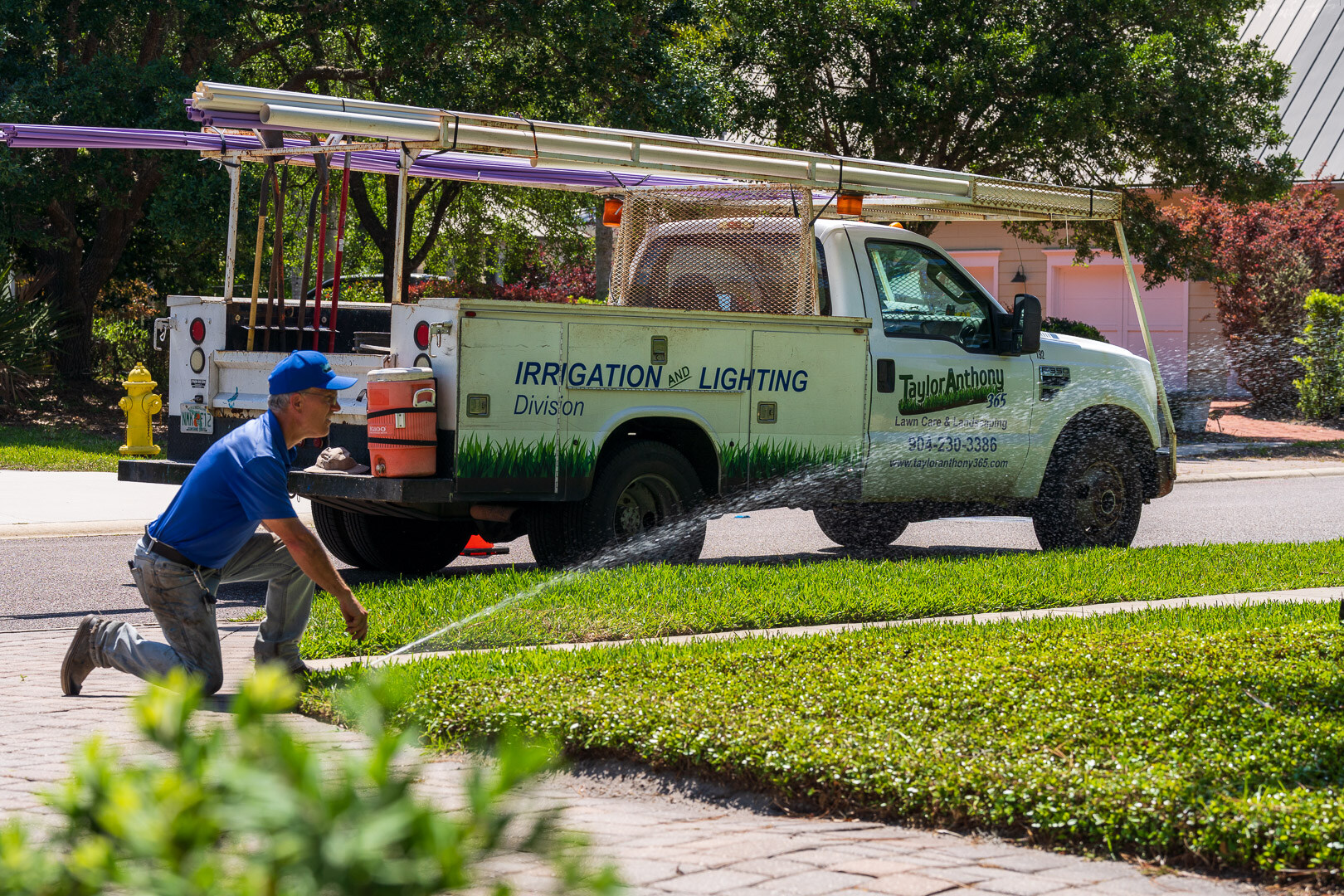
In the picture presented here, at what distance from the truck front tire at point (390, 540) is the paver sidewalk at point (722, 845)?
433cm

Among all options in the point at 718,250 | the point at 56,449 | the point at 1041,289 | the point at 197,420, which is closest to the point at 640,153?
the point at 718,250

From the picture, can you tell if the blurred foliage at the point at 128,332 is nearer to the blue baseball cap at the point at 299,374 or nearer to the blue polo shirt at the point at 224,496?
the blue polo shirt at the point at 224,496

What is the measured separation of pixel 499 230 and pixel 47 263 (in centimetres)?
955

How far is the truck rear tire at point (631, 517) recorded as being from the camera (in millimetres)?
8945

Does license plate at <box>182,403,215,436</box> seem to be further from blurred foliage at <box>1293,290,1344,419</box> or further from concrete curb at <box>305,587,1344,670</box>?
blurred foliage at <box>1293,290,1344,419</box>

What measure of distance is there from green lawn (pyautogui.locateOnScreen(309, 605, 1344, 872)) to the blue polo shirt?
718 mm

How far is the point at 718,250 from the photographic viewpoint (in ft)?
34.5

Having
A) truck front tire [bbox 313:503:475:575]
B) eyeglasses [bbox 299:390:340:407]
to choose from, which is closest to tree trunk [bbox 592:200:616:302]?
truck front tire [bbox 313:503:475:575]

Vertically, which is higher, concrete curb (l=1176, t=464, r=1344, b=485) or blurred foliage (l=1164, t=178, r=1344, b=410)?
blurred foliage (l=1164, t=178, r=1344, b=410)

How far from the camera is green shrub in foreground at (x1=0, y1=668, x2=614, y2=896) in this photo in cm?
135

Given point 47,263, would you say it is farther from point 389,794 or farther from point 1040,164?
point 389,794

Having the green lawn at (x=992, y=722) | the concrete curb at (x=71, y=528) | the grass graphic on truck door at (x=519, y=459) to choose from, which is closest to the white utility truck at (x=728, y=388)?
the grass graphic on truck door at (x=519, y=459)

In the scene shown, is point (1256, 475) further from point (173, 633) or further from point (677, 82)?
point (173, 633)

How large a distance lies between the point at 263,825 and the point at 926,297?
9254 mm
